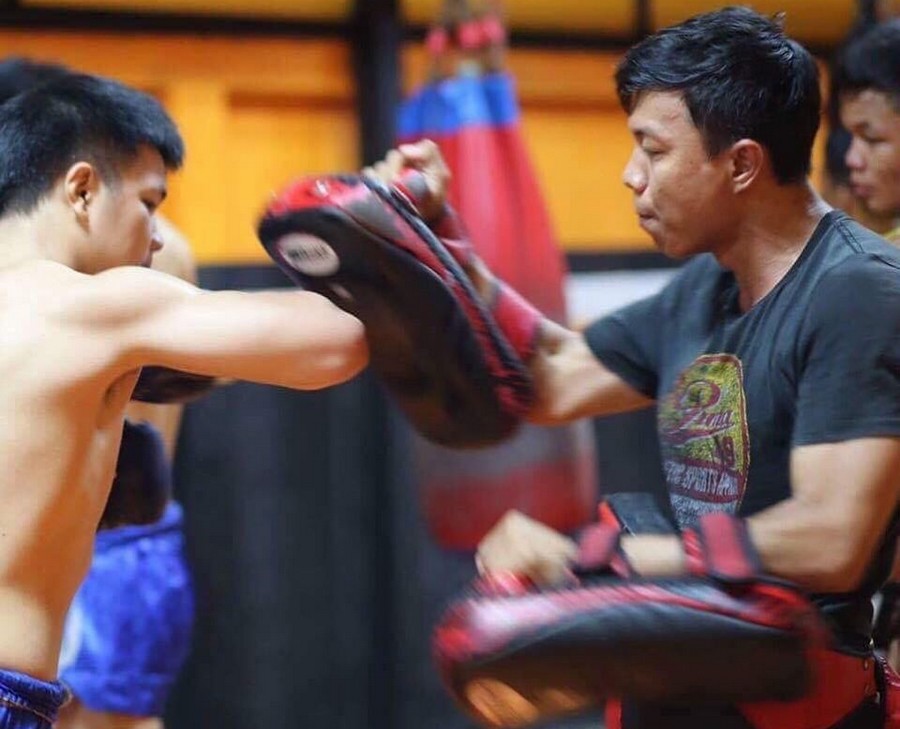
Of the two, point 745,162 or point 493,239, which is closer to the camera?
point 745,162

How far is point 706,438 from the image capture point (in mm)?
1592

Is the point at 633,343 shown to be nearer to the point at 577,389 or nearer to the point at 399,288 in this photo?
the point at 577,389

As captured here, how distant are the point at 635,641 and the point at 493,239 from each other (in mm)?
1516

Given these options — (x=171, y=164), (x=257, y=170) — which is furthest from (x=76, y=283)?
(x=257, y=170)

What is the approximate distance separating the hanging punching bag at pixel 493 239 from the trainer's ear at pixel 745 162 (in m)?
1.19

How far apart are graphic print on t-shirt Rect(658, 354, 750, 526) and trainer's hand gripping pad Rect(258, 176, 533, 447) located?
0.66ft

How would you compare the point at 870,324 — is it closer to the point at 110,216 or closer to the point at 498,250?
the point at 110,216

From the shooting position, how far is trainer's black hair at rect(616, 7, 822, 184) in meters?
1.55

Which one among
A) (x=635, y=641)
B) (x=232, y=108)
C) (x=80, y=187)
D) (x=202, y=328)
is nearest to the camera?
(x=635, y=641)

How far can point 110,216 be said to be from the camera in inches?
65.8

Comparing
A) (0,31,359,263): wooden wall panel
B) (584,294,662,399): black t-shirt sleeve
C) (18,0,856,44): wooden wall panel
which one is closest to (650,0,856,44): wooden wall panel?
(18,0,856,44): wooden wall panel

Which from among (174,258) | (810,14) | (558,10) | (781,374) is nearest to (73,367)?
(781,374)

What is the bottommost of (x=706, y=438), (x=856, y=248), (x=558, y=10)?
(x=706, y=438)

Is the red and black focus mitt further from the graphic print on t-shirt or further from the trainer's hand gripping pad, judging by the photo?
the trainer's hand gripping pad
